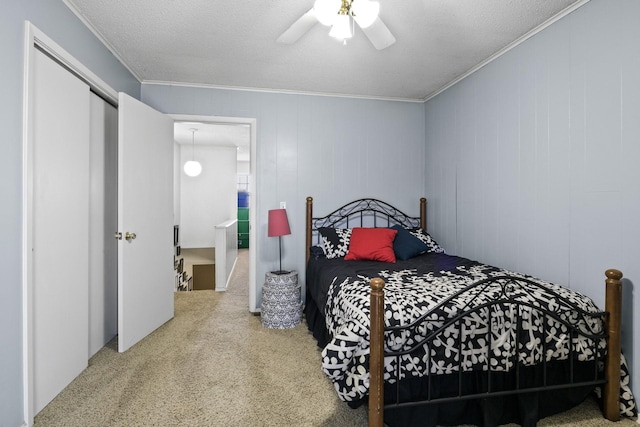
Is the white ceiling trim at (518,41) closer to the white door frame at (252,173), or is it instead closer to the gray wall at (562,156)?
the gray wall at (562,156)

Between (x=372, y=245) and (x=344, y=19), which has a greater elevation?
(x=344, y=19)

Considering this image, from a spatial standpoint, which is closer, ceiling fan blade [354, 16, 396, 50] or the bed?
the bed

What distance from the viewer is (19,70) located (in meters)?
1.72

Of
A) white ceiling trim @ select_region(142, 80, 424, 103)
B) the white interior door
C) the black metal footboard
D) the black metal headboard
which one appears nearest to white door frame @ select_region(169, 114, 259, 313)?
white ceiling trim @ select_region(142, 80, 424, 103)

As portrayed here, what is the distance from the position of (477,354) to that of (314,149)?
2.70 meters

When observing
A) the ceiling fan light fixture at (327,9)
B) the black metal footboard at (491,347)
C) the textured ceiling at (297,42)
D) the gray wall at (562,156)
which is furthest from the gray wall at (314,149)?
the black metal footboard at (491,347)

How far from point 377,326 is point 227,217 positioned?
6.65m

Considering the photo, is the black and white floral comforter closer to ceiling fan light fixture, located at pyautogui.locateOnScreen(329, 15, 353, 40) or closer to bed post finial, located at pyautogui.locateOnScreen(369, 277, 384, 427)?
bed post finial, located at pyautogui.locateOnScreen(369, 277, 384, 427)

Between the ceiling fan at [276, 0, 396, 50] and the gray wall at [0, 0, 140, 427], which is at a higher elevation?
the ceiling fan at [276, 0, 396, 50]

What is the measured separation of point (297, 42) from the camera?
266 cm

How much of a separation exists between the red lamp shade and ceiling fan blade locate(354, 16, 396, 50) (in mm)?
1843

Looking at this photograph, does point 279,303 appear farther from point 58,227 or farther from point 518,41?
point 518,41

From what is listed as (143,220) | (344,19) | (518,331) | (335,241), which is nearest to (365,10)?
(344,19)

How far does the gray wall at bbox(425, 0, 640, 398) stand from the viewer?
74.2 inches
